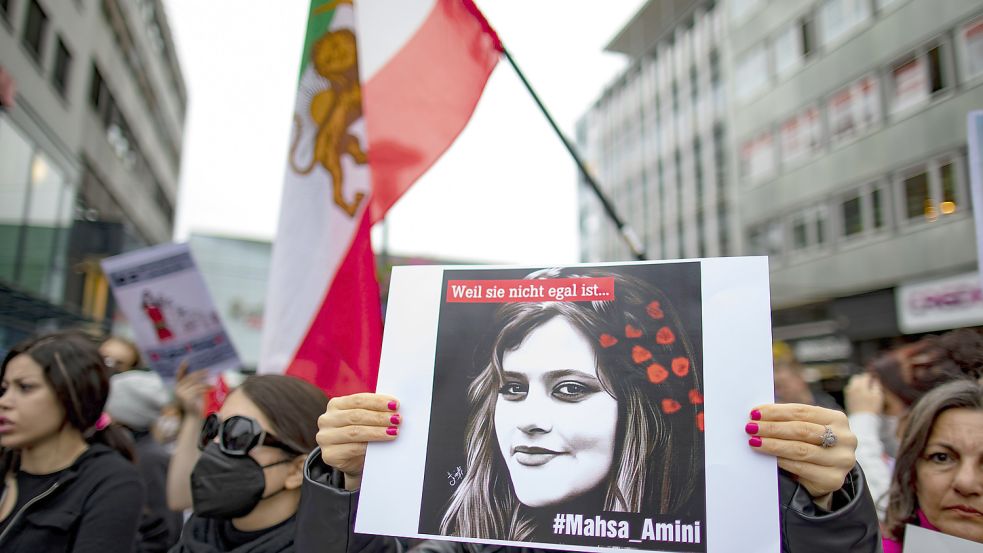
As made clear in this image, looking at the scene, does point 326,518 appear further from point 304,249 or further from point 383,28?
point 383,28

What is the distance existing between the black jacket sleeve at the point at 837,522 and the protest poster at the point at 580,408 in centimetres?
13

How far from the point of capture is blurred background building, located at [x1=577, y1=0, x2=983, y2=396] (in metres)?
13.7

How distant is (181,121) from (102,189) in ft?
58.9

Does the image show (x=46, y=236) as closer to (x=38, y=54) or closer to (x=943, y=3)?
(x=38, y=54)

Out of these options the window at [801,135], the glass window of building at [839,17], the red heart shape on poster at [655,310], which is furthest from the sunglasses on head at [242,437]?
the window at [801,135]

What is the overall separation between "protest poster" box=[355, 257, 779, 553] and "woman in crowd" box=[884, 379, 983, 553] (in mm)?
848

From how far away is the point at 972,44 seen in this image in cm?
805

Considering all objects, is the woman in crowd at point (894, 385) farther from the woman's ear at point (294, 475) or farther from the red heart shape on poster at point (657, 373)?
the woman's ear at point (294, 475)

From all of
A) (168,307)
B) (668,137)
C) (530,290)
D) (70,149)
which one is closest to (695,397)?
(530,290)

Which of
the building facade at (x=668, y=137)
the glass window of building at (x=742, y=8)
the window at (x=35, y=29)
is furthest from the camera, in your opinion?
the building facade at (x=668, y=137)

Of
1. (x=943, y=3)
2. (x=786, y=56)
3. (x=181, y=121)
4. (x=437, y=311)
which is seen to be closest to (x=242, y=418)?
(x=437, y=311)

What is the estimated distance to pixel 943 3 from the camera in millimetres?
9234

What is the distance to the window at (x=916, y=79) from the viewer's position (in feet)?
42.8

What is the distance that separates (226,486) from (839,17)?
19.2 meters
